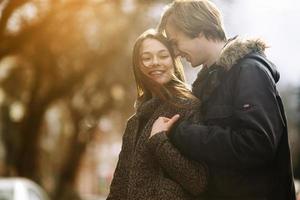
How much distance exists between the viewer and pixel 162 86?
12.8 feet

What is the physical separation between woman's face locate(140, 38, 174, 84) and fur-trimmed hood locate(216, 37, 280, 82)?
0.27 m

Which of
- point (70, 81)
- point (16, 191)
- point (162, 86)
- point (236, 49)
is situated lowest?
point (16, 191)

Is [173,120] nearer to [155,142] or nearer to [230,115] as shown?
Answer: [155,142]

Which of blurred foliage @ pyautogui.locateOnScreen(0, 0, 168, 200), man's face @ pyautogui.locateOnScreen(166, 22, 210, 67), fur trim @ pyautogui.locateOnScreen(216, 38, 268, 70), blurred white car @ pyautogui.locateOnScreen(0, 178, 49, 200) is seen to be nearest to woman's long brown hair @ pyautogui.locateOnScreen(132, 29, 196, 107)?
man's face @ pyautogui.locateOnScreen(166, 22, 210, 67)

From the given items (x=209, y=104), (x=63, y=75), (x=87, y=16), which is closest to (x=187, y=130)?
(x=209, y=104)

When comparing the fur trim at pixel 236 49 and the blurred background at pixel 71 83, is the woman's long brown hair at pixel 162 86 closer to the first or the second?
the fur trim at pixel 236 49

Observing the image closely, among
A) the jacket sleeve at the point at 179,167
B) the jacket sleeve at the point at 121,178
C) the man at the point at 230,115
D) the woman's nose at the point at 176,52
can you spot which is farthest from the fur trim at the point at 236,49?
the jacket sleeve at the point at 121,178

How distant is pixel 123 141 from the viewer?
4.00m

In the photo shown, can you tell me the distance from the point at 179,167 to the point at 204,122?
211 mm

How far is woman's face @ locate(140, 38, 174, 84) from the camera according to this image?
12.8ft

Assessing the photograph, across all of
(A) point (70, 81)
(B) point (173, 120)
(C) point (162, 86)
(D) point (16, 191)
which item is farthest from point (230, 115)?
(A) point (70, 81)

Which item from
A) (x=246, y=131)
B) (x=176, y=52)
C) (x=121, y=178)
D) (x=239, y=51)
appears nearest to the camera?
(x=246, y=131)

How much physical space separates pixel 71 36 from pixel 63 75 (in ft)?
8.16

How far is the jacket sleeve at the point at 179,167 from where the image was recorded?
3.63 m
